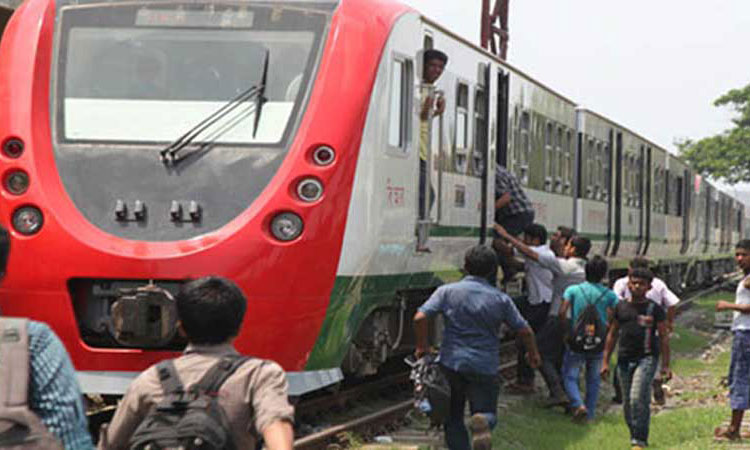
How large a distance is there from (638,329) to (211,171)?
127 inches

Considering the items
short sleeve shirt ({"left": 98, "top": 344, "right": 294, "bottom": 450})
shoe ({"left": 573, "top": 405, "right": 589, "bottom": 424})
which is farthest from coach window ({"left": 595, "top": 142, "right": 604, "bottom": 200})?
short sleeve shirt ({"left": 98, "top": 344, "right": 294, "bottom": 450})

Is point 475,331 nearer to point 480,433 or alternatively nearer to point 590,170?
point 480,433

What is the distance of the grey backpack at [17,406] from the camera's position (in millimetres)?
3855

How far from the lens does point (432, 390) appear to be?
8773 millimetres

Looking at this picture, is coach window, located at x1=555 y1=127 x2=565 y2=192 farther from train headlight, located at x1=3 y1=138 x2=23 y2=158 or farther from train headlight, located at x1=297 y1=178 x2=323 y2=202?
train headlight, located at x1=3 y1=138 x2=23 y2=158

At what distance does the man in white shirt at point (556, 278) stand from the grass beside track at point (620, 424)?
43 centimetres

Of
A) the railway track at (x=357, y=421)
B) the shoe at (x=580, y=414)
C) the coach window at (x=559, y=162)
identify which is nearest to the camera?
the railway track at (x=357, y=421)

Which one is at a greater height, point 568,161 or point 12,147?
point 568,161

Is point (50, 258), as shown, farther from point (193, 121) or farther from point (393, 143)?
point (393, 143)

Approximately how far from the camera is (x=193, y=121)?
10.0 m

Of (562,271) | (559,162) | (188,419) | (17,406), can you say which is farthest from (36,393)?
(559,162)

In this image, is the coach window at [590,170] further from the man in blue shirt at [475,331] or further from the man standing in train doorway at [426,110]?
the man in blue shirt at [475,331]

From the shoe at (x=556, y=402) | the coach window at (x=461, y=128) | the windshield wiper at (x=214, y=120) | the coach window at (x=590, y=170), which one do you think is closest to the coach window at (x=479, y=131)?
the coach window at (x=461, y=128)

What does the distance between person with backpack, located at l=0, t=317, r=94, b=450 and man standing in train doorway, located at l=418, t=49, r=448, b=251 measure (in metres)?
7.72
